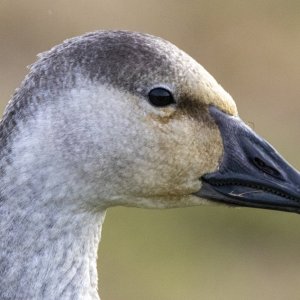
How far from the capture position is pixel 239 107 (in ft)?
39.3

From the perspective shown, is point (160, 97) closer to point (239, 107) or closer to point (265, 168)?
point (265, 168)

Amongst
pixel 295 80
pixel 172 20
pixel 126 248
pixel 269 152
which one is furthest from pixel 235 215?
pixel 269 152

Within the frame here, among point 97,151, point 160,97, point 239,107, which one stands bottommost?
point 97,151

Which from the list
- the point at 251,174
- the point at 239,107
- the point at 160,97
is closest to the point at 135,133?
the point at 160,97

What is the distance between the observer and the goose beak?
16.5 feet

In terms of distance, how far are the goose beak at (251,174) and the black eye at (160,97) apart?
0.89ft

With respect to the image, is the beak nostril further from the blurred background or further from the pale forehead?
the blurred background

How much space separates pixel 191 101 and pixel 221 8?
8777 millimetres

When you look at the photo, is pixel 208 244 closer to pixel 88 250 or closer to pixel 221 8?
pixel 221 8

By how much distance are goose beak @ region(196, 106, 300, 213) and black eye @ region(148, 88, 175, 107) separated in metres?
0.27

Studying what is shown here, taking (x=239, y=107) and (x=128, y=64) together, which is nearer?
(x=128, y=64)

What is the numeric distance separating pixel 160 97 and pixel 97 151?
0.30 metres

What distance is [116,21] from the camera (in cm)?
1282

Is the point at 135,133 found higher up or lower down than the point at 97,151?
higher up
